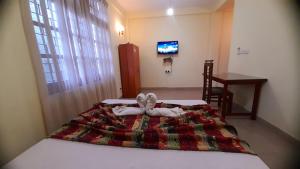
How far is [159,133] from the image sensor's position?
0.97m

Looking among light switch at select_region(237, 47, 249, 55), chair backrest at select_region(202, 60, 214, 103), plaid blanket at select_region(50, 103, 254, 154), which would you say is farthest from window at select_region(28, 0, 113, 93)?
light switch at select_region(237, 47, 249, 55)

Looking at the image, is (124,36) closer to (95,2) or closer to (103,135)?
(95,2)

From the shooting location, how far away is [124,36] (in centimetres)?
438

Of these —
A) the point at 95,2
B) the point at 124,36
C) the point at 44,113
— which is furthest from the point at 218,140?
the point at 124,36

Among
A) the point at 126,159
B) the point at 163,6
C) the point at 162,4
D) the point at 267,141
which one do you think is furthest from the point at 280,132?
the point at 163,6

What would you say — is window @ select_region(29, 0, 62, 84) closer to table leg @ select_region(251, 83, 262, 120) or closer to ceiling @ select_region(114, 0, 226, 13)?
ceiling @ select_region(114, 0, 226, 13)

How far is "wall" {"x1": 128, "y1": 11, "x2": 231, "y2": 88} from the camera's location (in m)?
4.33

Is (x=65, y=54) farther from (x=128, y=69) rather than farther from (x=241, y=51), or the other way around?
(x=241, y=51)

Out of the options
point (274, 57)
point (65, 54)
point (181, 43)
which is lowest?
point (274, 57)

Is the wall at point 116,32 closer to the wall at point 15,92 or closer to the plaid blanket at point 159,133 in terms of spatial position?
the wall at point 15,92

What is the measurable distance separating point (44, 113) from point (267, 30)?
10.5ft

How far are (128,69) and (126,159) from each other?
3201 mm

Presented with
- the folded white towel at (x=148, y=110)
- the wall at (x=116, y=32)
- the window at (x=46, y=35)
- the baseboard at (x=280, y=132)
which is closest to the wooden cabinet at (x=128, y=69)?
the wall at (x=116, y=32)

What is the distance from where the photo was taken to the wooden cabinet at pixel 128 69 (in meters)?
3.71
